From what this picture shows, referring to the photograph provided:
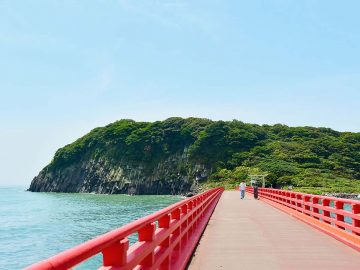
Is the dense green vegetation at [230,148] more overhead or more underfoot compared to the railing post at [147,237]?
more overhead

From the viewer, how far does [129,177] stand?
152 meters

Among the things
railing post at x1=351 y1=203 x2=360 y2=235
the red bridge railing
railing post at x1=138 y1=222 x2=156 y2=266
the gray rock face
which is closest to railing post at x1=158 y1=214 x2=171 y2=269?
the red bridge railing

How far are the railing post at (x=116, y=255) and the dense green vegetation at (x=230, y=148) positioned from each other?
103 m

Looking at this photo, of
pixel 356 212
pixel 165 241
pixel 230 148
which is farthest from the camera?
pixel 230 148

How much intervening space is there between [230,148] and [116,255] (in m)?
144

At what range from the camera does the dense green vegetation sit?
12556 cm

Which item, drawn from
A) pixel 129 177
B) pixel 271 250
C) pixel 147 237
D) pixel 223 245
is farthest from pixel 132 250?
pixel 129 177

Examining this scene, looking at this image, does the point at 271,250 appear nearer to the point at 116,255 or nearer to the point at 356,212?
the point at 356,212

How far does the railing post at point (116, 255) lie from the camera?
385 centimetres

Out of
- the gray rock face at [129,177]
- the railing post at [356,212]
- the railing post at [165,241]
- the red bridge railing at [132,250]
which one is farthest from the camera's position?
the gray rock face at [129,177]

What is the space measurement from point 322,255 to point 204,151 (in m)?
136

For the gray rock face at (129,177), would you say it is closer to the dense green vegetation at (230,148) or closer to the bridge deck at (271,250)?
the dense green vegetation at (230,148)

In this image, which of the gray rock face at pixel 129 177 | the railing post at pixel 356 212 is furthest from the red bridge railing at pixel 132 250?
the gray rock face at pixel 129 177

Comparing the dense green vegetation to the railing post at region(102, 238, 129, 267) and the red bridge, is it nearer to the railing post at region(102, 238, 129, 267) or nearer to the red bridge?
the red bridge
